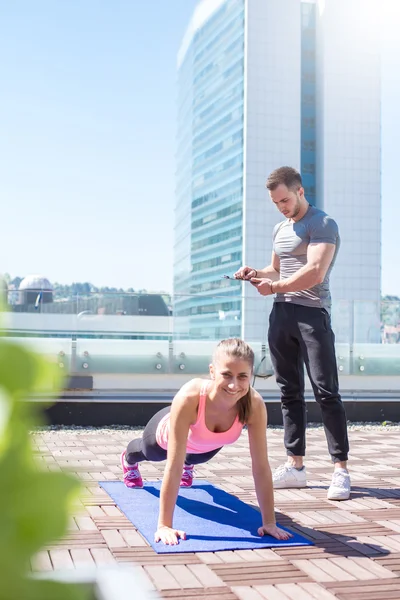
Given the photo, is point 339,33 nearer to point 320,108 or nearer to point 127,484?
point 320,108

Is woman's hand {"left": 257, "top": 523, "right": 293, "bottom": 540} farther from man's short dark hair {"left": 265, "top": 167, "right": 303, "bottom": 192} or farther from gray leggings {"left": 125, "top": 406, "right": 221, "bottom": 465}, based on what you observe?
man's short dark hair {"left": 265, "top": 167, "right": 303, "bottom": 192}

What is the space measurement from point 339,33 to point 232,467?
85.5 metres

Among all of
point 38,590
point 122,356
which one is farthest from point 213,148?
point 38,590

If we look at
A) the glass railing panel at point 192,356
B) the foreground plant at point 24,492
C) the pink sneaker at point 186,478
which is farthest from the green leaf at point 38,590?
the glass railing panel at point 192,356

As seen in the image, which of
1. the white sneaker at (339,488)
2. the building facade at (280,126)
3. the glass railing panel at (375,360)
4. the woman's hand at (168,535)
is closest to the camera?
the woman's hand at (168,535)

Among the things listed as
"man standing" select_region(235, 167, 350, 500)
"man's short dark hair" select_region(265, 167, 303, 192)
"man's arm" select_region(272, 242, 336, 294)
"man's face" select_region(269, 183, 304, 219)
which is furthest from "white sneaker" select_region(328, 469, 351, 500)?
"man's short dark hair" select_region(265, 167, 303, 192)

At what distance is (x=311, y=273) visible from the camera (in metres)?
3.36

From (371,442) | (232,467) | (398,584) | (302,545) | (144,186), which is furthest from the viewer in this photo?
(144,186)

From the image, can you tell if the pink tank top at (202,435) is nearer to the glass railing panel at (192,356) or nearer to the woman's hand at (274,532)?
the woman's hand at (274,532)

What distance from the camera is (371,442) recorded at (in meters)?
5.51

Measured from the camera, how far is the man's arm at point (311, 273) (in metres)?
3.36

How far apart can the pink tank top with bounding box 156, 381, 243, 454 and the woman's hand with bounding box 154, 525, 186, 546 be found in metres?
0.38

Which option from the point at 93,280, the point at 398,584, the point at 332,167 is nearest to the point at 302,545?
the point at 398,584

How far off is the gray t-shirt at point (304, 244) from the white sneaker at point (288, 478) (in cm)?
78
